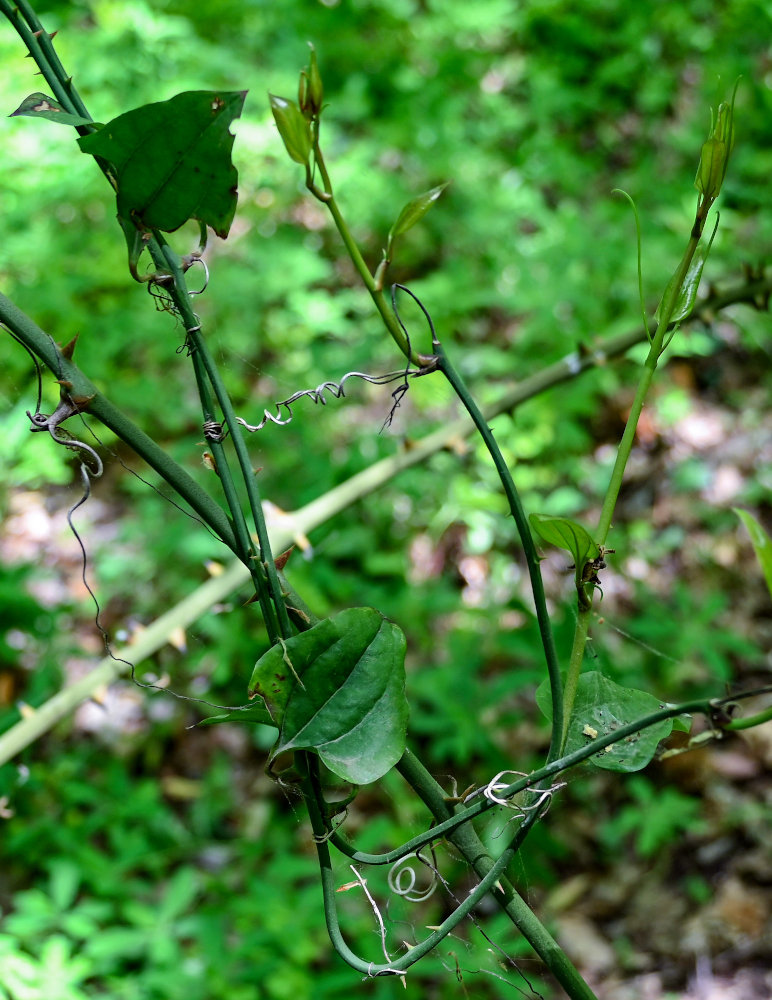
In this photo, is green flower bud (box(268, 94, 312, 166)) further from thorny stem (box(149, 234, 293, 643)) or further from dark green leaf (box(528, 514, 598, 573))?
dark green leaf (box(528, 514, 598, 573))

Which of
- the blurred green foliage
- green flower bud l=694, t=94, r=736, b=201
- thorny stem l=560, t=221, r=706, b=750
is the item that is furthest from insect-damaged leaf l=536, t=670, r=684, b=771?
the blurred green foliage

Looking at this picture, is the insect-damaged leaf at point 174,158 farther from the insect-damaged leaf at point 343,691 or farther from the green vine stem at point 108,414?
the insect-damaged leaf at point 343,691

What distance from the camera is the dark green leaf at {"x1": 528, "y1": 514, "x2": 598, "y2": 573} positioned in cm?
41

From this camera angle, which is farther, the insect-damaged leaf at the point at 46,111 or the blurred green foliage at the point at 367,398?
the blurred green foliage at the point at 367,398

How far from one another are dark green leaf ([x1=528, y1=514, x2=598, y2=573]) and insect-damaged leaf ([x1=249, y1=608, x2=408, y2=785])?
98mm

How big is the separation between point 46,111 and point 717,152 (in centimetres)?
33

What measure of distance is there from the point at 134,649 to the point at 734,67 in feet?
9.80

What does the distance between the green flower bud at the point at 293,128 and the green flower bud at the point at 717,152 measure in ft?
0.61

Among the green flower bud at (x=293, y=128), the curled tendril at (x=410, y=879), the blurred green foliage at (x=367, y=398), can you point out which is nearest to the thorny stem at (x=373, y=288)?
the green flower bud at (x=293, y=128)

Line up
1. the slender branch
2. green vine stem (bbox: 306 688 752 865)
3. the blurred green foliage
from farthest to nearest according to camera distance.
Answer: the blurred green foliage → the slender branch → green vine stem (bbox: 306 688 752 865)

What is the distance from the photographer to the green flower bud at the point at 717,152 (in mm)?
375

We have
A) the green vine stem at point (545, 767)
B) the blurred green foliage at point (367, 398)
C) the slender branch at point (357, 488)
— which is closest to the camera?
the green vine stem at point (545, 767)

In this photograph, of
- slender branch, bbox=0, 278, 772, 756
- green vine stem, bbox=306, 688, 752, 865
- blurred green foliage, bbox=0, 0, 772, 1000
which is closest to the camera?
green vine stem, bbox=306, 688, 752, 865

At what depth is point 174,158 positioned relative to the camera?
1.32 ft
